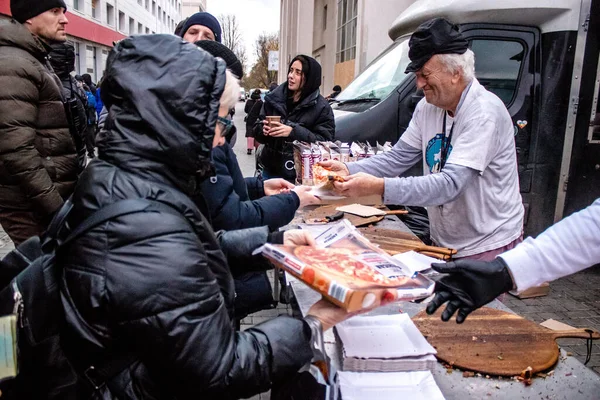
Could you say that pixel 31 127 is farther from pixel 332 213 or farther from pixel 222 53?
pixel 332 213

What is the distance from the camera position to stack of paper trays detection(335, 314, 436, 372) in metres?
1.54


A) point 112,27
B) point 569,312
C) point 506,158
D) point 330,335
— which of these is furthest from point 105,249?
point 112,27

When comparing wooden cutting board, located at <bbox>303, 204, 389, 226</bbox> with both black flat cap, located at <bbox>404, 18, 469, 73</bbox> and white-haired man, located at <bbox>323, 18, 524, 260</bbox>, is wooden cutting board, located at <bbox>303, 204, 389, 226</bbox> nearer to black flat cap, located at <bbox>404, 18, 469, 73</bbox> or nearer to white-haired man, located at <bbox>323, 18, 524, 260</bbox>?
white-haired man, located at <bbox>323, 18, 524, 260</bbox>

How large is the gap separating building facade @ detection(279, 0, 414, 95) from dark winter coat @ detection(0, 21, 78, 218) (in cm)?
925

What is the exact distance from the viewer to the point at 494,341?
5.91 feet

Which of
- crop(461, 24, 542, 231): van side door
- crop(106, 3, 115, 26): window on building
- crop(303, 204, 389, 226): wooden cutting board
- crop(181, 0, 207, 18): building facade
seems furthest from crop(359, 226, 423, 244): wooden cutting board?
crop(181, 0, 207, 18): building facade

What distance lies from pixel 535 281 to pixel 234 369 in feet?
3.39

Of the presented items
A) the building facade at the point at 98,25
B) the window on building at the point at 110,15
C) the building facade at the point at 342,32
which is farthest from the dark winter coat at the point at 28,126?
the window on building at the point at 110,15

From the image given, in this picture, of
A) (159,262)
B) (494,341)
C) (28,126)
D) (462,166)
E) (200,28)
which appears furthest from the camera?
(200,28)

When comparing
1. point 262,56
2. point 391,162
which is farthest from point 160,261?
point 262,56

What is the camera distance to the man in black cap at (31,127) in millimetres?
2895

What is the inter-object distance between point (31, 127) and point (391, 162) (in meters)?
2.23

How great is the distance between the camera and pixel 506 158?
2582 mm

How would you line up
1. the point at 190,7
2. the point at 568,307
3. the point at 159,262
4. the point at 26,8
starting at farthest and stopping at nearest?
the point at 190,7, the point at 568,307, the point at 26,8, the point at 159,262
